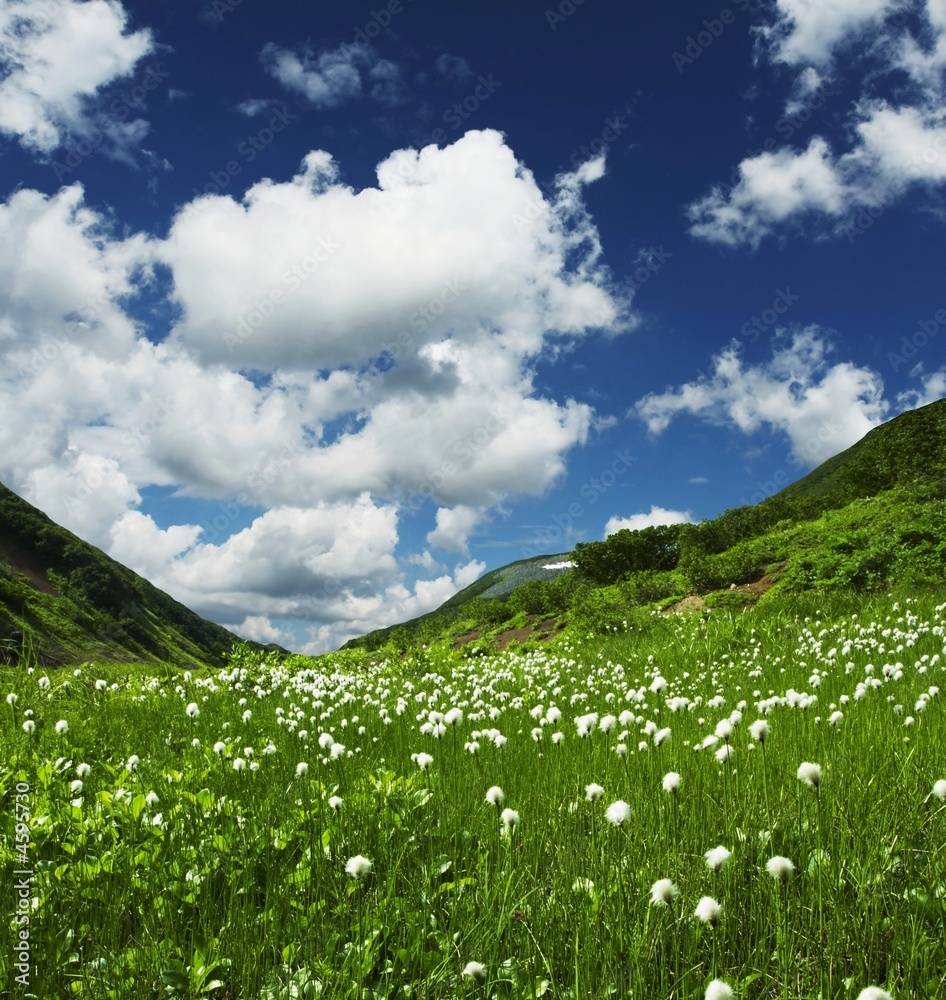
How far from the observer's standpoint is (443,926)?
284 cm

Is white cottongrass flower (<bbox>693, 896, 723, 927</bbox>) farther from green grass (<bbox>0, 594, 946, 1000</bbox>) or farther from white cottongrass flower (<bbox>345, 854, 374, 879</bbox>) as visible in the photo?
white cottongrass flower (<bbox>345, 854, 374, 879</bbox>)

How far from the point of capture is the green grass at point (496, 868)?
2.50m

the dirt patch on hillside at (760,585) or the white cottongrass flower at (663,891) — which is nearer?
the white cottongrass flower at (663,891)

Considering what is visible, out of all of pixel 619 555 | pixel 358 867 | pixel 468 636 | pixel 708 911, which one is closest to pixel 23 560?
pixel 468 636

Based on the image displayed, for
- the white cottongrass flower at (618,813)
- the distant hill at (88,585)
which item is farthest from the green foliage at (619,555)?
the white cottongrass flower at (618,813)

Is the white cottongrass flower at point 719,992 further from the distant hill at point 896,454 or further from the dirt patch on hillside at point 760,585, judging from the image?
the distant hill at point 896,454

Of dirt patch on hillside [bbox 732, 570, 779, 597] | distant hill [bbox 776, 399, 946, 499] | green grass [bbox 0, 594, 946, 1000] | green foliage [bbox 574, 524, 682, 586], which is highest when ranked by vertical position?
distant hill [bbox 776, 399, 946, 499]

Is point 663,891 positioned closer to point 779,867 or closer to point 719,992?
point 779,867

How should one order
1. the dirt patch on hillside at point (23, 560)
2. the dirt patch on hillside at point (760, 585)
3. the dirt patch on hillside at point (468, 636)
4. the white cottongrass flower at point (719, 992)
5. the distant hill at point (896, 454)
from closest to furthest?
the white cottongrass flower at point (719, 992), the dirt patch on hillside at point (760, 585), the dirt patch on hillside at point (468, 636), the distant hill at point (896, 454), the dirt patch on hillside at point (23, 560)

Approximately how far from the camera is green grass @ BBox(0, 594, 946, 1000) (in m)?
2.50

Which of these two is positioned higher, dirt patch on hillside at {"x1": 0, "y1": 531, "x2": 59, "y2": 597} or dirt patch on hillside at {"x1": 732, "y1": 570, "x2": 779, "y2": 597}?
dirt patch on hillside at {"x1": 0, "y1": 531, "x2": 59, "y2": 597}

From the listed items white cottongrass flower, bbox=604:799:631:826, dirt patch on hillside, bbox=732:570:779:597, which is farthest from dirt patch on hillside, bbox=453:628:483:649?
white cottongrass flower, bbox=604:799:631:826

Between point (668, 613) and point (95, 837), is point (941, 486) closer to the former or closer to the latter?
point (668, 613)

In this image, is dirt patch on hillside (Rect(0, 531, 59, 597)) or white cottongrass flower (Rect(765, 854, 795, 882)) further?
dirt patch on hillside (Rect(0, 531, 59, 597))
